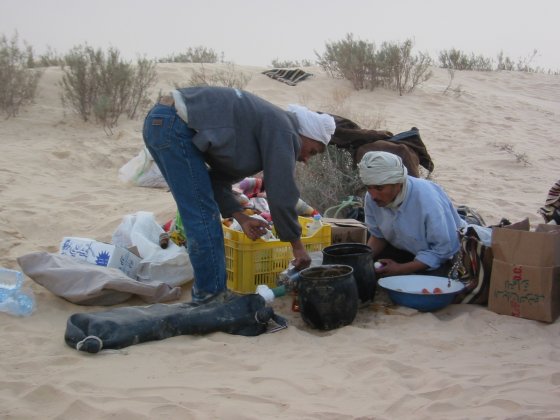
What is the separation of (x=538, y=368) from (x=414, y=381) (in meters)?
0.63

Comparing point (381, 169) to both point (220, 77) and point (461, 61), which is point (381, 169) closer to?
point (220, 77)

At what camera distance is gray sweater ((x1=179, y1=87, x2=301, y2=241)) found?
3.41m

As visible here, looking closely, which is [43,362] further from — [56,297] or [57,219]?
[57,219]

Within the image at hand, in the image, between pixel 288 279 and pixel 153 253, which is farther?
pixel 153 253

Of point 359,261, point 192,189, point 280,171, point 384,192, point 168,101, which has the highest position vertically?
point 168,101

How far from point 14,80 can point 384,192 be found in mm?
7802

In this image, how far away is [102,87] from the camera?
399 inches

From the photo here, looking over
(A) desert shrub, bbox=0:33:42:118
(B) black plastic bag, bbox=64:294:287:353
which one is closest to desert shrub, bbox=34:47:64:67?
(A) desert shrub, bbox=0:33:42:118

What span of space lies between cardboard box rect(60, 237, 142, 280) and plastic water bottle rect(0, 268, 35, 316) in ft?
1.55

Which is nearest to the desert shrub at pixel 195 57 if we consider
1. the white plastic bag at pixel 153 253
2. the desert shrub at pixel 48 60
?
the desert shrub at pixel 48 60

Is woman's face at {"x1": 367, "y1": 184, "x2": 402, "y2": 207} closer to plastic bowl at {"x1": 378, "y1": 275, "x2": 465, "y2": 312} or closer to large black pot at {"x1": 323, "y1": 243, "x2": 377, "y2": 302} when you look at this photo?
large black pot at {"x1": 323, "y1": 243, "x2": 377, "y2": 302}

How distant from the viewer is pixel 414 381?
119 inches

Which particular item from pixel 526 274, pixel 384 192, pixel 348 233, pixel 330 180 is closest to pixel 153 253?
pixel 348 233

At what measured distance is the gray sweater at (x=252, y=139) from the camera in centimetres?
341
